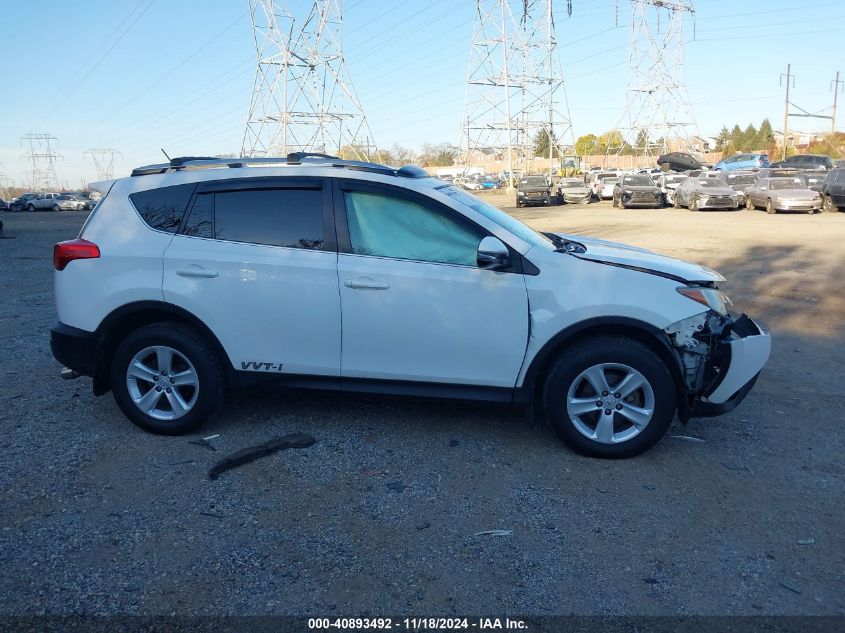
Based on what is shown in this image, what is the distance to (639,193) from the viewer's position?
32500mm

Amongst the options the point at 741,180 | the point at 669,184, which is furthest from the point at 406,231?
the point at 669,184

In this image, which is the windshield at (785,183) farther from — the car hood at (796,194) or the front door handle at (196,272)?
the front door handle at (196,272)

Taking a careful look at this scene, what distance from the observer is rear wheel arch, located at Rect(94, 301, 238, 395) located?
4824 mm

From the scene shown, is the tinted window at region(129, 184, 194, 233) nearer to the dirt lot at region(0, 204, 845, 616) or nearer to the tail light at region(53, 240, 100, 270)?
the tail light at region(53, 240, 100, 270)

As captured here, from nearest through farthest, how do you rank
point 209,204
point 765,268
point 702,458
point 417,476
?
point 417,476
point 702,458
point 209,204
point 765,268

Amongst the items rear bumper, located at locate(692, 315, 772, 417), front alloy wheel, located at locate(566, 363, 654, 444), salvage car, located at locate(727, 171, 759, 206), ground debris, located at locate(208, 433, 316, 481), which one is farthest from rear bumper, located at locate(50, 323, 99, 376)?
salvage car, located at locate(727, 171, 759, 206)

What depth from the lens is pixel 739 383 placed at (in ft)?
14.8

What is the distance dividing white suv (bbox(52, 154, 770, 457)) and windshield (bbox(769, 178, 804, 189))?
2596 centimetres

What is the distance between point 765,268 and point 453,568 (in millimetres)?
11928

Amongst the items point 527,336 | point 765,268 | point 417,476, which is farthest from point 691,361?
point 765,268

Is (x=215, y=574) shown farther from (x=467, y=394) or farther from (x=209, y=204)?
(x=209, y=204)

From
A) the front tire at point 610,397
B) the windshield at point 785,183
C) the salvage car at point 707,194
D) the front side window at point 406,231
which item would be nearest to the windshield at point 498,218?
the front side window at point 406,231

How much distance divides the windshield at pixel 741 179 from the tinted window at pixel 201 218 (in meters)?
31.5

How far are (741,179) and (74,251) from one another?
32.5 m
